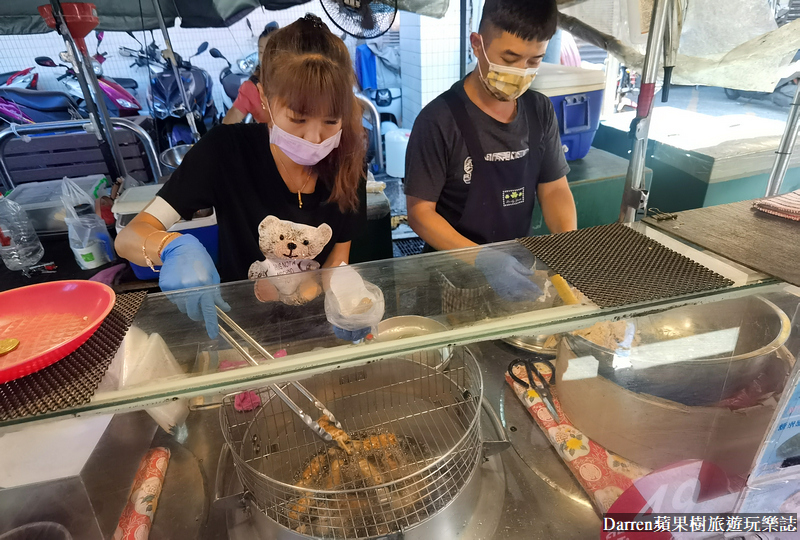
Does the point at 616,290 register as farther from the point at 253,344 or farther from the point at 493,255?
the point at 253,344

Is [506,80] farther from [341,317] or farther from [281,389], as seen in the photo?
[281,389]

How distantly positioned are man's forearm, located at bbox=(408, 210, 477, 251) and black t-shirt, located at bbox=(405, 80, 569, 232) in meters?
0.08

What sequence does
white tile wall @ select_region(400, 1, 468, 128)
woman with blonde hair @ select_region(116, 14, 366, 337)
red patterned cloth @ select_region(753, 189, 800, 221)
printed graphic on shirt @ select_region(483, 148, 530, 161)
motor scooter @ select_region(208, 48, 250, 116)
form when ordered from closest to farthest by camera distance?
red patterned cloth @ select_region(753, 189, 800, 221) → woman with blonde hair @ select_region(116, 14, 366, 337) → printed graphic on shirt @ select_region(483, 148, 530, 161) → white tile wall @ select_region(400, 1, 468, 128) → motor scooter @ select_region(208, 48, 250, 116)

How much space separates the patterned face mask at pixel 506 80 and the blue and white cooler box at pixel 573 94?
1.35 m

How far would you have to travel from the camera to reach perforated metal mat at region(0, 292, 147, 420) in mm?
690

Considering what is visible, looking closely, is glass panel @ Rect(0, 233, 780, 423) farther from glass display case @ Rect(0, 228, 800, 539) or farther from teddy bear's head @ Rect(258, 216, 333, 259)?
teddy bear's head @ Rect(258, 216, 333, 259)

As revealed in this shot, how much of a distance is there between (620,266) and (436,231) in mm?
964

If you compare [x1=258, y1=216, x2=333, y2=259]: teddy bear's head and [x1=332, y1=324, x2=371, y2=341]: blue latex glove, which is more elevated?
[x1=332, y1=324, x2=371, y2=341]: blue latex glove

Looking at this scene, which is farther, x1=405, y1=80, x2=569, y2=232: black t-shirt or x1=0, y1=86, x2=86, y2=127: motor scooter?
x1=0, y1=86, x2=86, y2=127: motor scooter

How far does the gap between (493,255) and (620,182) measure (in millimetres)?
2546

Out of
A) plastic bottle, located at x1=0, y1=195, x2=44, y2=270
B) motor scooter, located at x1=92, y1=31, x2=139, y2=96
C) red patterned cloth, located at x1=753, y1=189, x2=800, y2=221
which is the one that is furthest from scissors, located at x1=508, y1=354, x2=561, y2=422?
motor scooter, located at x1=92, y1=31, x2=139, y2=96

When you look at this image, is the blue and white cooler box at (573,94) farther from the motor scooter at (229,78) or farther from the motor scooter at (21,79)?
the motor scooter at (21,79)

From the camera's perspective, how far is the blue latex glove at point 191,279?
100cm

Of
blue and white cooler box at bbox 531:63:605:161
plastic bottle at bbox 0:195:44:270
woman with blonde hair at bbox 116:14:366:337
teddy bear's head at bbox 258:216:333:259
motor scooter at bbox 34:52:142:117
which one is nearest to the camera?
woman with blonde hair at bbox 116:14:366:337
